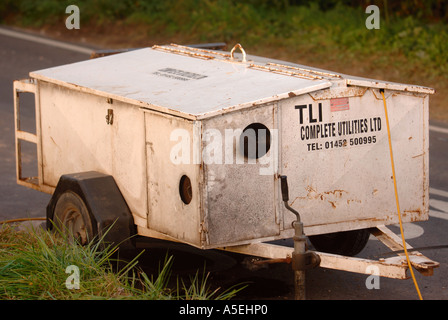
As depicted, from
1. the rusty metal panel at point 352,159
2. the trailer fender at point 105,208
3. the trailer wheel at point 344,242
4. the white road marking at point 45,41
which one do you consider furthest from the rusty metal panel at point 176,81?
the white road marking at point 45,41

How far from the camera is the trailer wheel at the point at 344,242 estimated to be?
25.3 feet

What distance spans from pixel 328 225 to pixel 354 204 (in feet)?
0.89

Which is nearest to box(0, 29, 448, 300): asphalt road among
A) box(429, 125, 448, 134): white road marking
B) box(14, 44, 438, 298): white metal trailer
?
box(429, 125, 448, 134): white road marking

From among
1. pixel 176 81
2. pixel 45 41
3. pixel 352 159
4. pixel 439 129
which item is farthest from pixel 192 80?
pixel 45 41

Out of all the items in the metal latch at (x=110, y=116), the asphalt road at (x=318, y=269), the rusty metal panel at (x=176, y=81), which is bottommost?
the asphalt road at (x=318, y=269)

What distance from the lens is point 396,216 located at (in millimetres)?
7242

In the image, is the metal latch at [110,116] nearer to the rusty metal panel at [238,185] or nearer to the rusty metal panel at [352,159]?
the rusty metal panel at [238,185]

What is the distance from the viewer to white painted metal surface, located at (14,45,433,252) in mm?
6383

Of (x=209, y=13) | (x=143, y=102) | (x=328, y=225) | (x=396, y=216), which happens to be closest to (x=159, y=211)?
(x=143, y=102)

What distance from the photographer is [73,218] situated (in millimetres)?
7484

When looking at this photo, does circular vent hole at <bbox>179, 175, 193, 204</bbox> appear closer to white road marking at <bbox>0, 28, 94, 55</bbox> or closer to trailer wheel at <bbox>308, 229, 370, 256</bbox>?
trailer wheel at <bbox>308, 229, 370, 256</bbox>

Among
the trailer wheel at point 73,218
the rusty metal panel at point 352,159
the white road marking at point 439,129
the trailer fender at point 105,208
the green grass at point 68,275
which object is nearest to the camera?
the green grass at point 68,275
